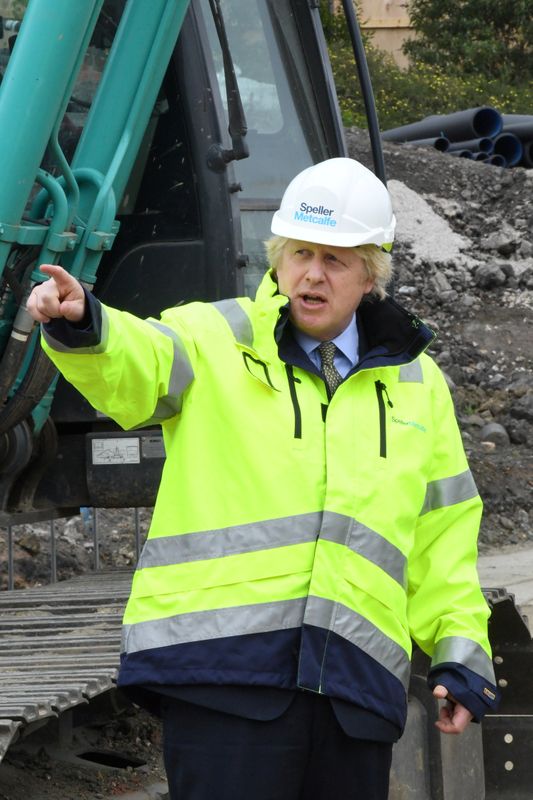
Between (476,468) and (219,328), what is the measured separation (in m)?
7.64

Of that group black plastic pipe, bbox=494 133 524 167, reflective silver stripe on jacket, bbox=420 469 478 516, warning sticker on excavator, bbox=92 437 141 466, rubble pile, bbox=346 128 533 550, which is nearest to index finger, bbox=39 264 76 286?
reflective silver stripe on jacket, bbox=420 469 478 516

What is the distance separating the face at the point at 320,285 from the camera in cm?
258

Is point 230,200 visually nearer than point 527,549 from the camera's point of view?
Yes

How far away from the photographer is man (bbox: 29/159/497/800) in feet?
7.77

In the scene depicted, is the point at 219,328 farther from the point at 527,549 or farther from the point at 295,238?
the point at 527,549

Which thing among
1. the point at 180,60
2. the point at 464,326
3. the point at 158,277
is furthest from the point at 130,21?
the point at 464,326

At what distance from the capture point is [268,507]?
2.44 meters

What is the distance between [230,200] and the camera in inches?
194

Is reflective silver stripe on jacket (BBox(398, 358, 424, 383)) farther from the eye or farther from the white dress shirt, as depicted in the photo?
the eye

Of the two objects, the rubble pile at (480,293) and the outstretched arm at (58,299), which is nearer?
the outstretched arm at (58,299)

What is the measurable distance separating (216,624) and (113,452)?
2.79 metres

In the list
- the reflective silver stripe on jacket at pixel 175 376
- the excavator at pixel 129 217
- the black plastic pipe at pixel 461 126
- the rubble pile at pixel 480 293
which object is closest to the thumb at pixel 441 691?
the reflective silver stripe on jacket at pixel 175 376

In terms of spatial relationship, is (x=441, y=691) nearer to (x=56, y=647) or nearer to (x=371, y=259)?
(x=371, y=259)

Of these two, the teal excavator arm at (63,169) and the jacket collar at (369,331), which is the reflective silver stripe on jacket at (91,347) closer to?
the jacket collar at (369,331)
